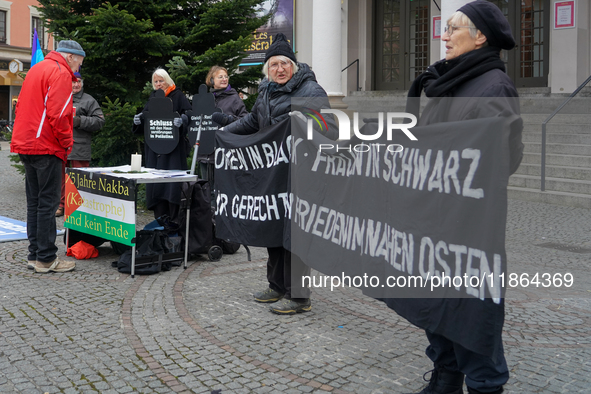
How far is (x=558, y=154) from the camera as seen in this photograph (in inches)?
493

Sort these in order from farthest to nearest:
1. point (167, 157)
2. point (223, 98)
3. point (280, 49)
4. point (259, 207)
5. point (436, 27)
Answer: point (436, 27) → point (223, 98) → point (167, 157) → point (259, 207) → point (280, 49)

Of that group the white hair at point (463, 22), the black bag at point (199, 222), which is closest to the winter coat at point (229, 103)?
the black bag at point (199, 222)

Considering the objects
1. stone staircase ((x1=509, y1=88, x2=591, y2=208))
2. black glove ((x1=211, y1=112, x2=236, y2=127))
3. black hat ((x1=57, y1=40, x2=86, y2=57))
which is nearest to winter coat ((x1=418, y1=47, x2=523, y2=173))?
black glove ((x1=211, y1=112, x2=236, y2=127))

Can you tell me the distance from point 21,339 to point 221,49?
662 centimetres

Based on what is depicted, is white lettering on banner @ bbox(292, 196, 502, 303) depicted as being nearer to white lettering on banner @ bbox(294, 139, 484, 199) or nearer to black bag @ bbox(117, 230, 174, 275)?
white lettering on banner @ bbox(294, 139, 484, 199)

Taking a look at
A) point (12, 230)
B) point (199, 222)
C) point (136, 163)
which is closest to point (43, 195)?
point (136, 163)

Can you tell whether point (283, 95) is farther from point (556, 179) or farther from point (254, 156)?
point (556, 179)

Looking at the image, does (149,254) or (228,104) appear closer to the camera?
(149,254)

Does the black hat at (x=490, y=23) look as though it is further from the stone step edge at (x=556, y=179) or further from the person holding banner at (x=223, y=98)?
the stone step edge at (x=556, y=179)

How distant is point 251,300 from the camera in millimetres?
5383

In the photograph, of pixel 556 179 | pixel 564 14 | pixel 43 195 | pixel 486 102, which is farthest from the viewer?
pixel 564 14

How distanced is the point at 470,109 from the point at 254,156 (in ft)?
8.43

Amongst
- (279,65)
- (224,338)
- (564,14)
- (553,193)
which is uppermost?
(564,14)

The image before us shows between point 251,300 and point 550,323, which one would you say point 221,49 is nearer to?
point 251,300
